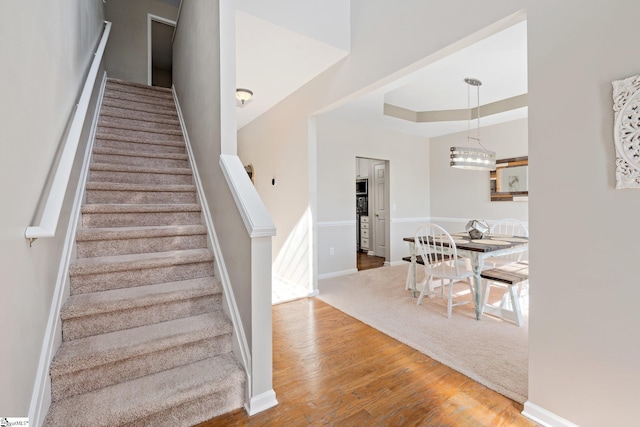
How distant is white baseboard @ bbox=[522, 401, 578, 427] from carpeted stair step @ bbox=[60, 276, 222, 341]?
77.4 inches

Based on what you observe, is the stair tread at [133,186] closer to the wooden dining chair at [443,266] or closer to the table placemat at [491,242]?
the wooden dining chair at [443,266]

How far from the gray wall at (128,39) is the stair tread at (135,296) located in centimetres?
480

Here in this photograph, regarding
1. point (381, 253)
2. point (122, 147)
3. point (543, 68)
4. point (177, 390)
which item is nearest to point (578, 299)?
point (543, 68)

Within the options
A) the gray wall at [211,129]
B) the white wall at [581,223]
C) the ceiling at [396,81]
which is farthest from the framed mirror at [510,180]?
the gray wall at [211,129]

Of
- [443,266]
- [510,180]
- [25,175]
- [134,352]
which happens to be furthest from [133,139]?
[510,180]

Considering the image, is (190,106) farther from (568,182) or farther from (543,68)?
(568,182)

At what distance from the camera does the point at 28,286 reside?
120cm

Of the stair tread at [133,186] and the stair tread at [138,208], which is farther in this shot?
the stair tread at [133,186]

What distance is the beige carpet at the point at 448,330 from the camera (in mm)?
2051

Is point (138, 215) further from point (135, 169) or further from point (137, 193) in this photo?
point (135, 169)

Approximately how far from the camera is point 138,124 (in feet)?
11.4

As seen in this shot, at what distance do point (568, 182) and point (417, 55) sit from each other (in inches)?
57.2

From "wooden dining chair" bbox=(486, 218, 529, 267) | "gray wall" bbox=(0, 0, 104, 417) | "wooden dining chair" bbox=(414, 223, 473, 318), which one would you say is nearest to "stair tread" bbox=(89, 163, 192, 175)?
"gray wall" bbox=(0, 0, 104, 417)

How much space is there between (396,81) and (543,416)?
2.70 meters
